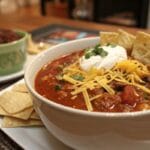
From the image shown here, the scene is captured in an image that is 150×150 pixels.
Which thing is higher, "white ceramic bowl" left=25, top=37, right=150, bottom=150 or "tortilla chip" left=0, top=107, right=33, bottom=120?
"white ceramic bowl" left=25, top=37, right=150, bottom=150

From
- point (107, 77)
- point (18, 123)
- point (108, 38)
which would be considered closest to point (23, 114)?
point (18, 123)

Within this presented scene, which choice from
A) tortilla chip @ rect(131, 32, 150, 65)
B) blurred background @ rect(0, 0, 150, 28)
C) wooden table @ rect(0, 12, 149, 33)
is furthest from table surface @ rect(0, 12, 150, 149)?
blurred background @ rect(0, 0, 150, 28)

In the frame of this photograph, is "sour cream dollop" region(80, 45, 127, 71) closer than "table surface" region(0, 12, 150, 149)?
Yes

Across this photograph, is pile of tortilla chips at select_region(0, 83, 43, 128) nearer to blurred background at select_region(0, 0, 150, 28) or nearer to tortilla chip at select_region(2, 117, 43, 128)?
tortilla chip at select_region(2, 117, 43, 128)

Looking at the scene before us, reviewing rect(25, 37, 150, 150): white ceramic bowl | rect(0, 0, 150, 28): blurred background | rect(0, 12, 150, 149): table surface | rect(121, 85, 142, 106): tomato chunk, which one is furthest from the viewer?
rect(0, 0, 150, 28): blurred background

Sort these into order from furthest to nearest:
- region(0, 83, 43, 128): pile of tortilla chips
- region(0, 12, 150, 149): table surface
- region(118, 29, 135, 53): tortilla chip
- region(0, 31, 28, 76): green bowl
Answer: region(0, 12, 150, 149): table surface → region(0, 31, 28, 76): green bowl → region(118, 29, 135, 53): tortilla chip → region(0, 83, 43, 128): pile of tortilla chips

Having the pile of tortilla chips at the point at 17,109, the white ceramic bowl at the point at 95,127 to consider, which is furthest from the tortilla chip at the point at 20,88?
the white ceramic bowl at the point at 95,127

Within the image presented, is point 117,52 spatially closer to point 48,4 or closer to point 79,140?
point 79,140

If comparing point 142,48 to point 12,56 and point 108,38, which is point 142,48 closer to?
point 108,38
